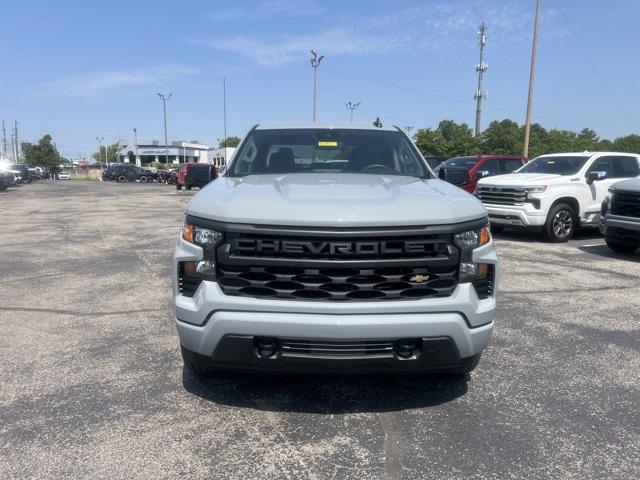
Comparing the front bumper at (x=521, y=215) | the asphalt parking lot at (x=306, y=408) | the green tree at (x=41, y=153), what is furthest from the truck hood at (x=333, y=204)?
the green tree at (x=41, y=153)

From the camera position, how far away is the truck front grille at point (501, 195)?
10.0 m

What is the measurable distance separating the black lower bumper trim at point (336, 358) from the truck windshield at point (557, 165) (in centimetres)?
906

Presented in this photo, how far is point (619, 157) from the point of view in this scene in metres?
11.1

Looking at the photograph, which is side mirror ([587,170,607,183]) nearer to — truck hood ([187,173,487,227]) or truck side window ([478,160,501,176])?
truck side window ([478,160,501,176])

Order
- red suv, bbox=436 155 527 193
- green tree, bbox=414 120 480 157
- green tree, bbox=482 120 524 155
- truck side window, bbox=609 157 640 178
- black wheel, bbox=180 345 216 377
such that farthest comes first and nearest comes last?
green tree, bbox=414 120 480 157, green tree, bbox=482 120 524 155, red suv, bbox=436 155 527 193, truck side window, bbox=609 157 640 178, black wheel, bbox=180 345 216 377

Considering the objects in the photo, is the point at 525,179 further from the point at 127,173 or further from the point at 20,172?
the point at 127,173

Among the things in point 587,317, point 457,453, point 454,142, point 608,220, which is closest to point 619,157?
point 608,220

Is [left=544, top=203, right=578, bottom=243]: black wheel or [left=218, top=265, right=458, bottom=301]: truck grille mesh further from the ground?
[left=218, top=265, right=458, bottom=301]: truck grille mesh

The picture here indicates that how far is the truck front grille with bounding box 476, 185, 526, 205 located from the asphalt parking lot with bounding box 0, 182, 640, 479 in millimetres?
4654

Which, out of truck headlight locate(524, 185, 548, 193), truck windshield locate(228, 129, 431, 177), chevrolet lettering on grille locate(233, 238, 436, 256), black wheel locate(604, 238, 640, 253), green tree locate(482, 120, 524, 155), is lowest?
black wheel locate(604, 238, 640, 253)

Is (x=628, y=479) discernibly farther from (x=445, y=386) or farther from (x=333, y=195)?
(x=333, y=195)

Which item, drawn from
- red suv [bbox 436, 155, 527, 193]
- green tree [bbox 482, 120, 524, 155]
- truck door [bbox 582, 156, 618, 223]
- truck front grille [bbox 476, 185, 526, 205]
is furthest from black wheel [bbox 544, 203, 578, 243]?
green tree [bbox 482, 120, 524, 155]

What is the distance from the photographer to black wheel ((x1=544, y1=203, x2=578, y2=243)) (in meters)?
10.0

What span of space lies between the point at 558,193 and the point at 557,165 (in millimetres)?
1346
